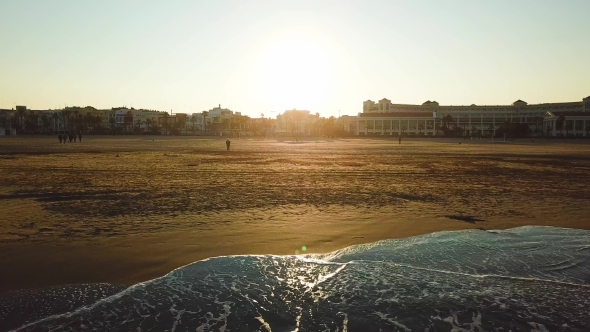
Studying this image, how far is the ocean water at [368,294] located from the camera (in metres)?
5.40

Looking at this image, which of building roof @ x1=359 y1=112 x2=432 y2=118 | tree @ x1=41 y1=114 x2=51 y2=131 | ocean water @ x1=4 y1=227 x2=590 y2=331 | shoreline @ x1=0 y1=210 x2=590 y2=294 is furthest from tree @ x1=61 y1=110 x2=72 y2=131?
ocean water @ x1=4 y1=227 x2=590 y2=331

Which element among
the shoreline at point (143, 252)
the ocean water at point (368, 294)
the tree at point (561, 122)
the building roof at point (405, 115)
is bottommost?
the ocean water at point (368, 294)

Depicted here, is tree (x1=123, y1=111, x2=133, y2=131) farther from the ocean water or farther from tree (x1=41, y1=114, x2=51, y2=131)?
the ocean water

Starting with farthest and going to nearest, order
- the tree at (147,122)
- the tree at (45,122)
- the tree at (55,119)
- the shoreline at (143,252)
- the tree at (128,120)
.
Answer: the tree at (147,122), the tree at (128,120), the tree at (55,119), the tree at (45,122), the shoreline at (143,252)

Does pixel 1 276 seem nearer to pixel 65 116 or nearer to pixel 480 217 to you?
pixel 480 217

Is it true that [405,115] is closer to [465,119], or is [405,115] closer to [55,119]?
[465,119]

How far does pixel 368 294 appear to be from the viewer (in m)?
6.39

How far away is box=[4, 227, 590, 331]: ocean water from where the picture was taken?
540cm

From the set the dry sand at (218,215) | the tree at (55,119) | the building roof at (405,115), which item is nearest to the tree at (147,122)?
the tree at (55,119)

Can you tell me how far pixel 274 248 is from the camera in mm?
8344

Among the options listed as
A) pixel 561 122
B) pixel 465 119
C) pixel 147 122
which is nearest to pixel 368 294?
pixel 561 122

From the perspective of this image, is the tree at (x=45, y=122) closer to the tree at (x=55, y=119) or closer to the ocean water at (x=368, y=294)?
the tree at (x=55, y=119)

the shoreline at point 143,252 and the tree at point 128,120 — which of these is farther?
the tree at point 128,120

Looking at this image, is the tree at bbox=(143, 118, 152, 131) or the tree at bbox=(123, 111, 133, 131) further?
the tree at bbox=(143, 118, 152, 131)
